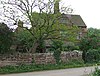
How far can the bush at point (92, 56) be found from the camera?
44.8m

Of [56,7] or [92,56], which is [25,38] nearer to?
[56,7]

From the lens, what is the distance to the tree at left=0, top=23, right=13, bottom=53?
3077cm

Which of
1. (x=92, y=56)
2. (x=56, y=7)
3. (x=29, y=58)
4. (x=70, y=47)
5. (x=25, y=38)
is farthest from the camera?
(x=70, y=47)

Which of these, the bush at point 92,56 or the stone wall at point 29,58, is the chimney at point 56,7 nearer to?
the stone wall at point 29,58

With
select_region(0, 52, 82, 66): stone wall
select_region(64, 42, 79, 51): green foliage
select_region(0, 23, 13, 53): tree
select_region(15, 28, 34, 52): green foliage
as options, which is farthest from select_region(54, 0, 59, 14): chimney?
select_region(64, 42, 79, 51): green foliage

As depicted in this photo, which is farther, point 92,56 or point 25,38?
point 92,56

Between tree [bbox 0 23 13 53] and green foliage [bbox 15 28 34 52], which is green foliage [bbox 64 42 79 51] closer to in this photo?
green foliage [bbox 15 28 34 52]

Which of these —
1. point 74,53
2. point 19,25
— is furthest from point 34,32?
point 74,53

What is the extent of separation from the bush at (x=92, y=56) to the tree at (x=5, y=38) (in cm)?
1728

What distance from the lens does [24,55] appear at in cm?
3378

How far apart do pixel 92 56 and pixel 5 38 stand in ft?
59.2

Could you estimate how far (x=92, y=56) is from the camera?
44.7 metres

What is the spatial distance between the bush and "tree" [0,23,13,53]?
17.3 meters

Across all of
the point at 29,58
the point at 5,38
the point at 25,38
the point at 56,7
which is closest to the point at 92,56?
the point at 25,38
